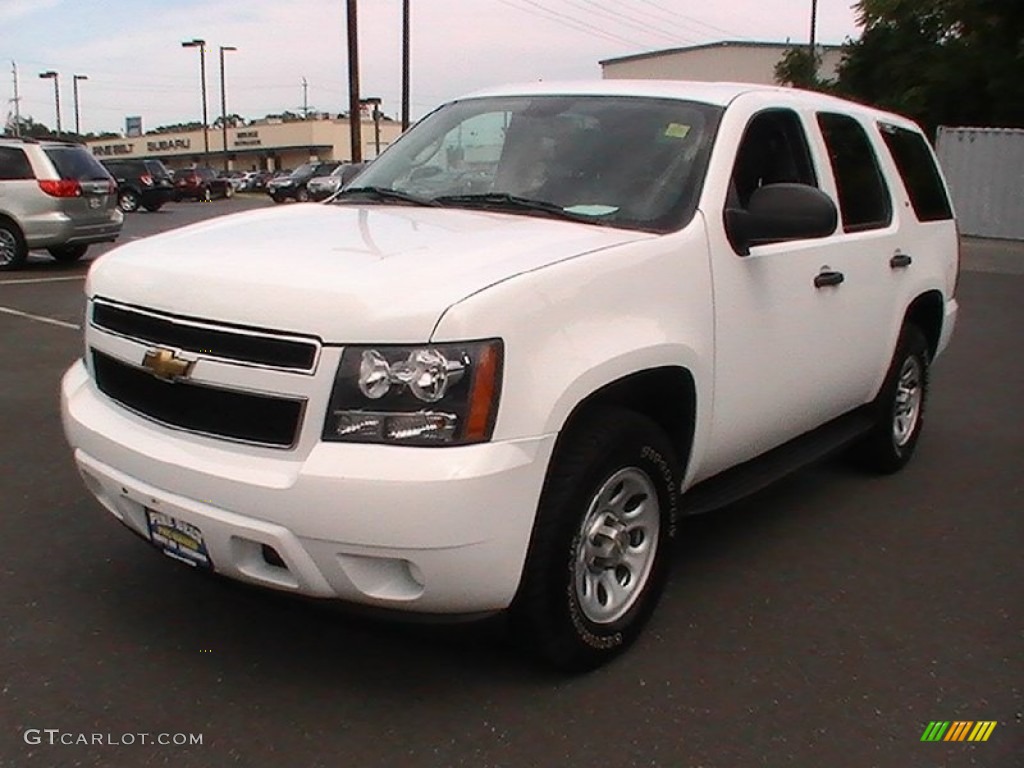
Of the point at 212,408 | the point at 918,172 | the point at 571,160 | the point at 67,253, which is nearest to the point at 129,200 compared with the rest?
the point at 67,253

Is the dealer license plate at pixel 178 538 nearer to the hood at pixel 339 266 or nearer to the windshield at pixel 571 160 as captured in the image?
the hood at pixel 339 266

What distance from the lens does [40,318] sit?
10398mm

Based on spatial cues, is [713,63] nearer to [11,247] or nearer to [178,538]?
[11,247]

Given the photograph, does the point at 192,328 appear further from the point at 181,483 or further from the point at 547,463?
the point at 547,463

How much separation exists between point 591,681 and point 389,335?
1.29 metres

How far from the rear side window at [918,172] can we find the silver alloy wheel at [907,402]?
0.76 meters

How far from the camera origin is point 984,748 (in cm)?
304

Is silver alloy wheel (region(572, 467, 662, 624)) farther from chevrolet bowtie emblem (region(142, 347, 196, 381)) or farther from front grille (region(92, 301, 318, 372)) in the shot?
chevrolet bowtie emblem (region(142, 347, 196, 381))

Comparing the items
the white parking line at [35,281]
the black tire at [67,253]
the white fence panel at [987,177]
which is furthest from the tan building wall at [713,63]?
the white parking line at [35,281]

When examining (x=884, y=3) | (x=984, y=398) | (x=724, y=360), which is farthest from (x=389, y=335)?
(x=884, y=3)

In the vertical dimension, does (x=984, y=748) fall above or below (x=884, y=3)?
below

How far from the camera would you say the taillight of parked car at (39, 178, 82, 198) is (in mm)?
14383

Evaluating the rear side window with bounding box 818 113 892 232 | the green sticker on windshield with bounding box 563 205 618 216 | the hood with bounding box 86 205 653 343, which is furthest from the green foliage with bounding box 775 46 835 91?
the hood with bounding box 86 205 653 343

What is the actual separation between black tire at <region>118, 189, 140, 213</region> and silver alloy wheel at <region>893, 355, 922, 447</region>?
93.6 feet
